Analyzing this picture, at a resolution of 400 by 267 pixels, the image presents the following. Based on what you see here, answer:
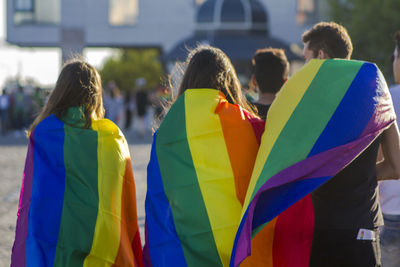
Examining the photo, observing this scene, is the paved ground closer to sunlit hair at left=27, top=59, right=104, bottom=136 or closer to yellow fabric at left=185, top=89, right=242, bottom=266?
sunlit hair at left=27, top=59, right=104, bottom=136

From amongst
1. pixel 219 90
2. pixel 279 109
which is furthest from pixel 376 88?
pixel 219 90

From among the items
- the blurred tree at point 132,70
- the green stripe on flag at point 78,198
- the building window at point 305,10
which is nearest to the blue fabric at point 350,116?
the green stripe on flag at point 78,198

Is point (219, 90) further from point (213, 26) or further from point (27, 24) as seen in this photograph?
point (27, 24)

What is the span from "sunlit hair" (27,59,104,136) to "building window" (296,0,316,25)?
44.1 m

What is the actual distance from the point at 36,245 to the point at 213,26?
28.9 meters

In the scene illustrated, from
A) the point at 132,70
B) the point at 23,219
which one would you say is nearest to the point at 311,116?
the point at 23,219

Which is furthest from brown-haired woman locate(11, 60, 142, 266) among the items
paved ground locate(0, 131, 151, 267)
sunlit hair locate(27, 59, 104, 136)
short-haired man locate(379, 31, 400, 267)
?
paved ground locate(0, 131, 151, 267)

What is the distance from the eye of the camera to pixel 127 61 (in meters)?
54.7

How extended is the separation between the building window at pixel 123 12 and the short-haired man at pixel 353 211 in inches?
1799

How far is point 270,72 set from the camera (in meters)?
5.00

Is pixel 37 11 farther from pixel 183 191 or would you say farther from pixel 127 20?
pixel 183 191

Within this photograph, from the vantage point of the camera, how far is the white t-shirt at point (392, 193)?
168 inches

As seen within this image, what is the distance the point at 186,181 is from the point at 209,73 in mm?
639

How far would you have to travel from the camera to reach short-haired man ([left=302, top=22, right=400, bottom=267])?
10.9 ft
